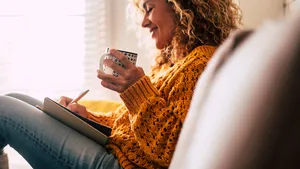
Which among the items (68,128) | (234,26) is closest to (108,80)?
(68,128)

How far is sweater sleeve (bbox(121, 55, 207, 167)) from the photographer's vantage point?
2.95ft

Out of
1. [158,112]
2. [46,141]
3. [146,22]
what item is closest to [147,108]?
[158,112]

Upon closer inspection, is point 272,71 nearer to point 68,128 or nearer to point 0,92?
point 68,128

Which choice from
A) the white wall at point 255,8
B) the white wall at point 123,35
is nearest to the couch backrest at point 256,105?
the white wall at point 255,8

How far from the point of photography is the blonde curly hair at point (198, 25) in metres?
1.08

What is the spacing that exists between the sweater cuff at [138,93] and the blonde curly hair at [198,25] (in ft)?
0.68

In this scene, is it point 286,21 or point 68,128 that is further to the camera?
point 68,128

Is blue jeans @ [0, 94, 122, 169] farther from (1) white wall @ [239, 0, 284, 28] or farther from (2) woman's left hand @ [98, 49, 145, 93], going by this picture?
(1) white wall @ [239, 0, 284, 28]

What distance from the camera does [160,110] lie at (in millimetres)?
918

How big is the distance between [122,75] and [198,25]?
0.99 ft

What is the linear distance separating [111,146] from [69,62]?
119cm

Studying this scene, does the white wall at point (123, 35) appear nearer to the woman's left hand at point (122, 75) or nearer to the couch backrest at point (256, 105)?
the woman's left hand at point (122, 75)

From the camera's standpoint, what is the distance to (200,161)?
0.66 ft

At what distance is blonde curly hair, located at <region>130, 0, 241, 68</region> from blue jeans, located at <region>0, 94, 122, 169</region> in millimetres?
380
